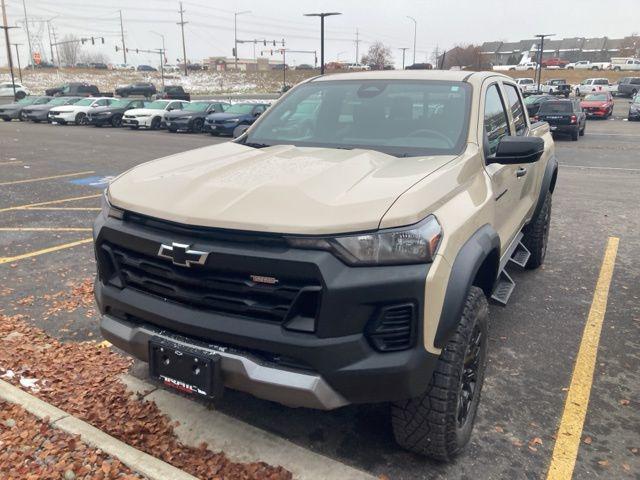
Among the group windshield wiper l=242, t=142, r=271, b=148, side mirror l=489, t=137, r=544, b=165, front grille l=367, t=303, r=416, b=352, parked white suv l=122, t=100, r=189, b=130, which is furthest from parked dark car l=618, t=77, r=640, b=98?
front grille l=367, t=303, r=416, b=352

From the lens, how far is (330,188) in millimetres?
2568

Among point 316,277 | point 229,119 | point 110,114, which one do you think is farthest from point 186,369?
point 110,114

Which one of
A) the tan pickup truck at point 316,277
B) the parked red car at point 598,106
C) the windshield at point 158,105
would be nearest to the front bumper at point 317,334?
the tan pickup truck at point 316,277

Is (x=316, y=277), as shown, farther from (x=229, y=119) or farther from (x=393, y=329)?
(x=229, y=119)

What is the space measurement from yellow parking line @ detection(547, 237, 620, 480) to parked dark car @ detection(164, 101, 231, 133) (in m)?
21.0

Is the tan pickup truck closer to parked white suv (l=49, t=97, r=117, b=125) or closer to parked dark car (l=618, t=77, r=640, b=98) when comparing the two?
parked white suv (l=49, t=97, r=117, b=125)

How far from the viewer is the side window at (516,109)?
15.4 feet

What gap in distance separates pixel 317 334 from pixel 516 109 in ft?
11.5

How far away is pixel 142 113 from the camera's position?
83.6ft

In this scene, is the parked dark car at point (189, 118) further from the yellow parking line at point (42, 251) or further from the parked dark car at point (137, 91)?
the parked dark car at point (137, 91)

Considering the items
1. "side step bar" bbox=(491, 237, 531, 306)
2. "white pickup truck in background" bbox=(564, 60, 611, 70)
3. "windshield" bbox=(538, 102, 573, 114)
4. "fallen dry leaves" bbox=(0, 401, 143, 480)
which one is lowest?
"fallen dry leaves" bbox=(0, 401, 143, 480)

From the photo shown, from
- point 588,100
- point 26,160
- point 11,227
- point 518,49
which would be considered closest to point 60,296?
point 11,227

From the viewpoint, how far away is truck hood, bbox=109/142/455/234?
91.1 inches

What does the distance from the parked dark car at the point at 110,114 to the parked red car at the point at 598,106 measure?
2349 centimetres
